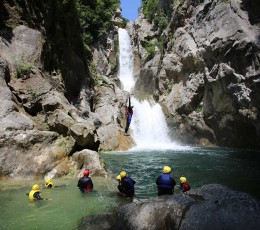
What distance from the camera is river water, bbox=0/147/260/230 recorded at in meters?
9.86

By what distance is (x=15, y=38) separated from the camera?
67.6 ft

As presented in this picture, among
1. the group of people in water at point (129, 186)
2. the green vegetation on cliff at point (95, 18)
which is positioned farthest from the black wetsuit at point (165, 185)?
the green vegetation on cliff at point (95, 18)

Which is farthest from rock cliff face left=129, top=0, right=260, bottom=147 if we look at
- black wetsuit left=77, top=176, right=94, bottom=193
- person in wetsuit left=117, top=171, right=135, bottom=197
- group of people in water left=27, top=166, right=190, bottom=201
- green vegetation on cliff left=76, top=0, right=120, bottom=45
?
black wetsuit left=77, top=176, right=94, bottom=193

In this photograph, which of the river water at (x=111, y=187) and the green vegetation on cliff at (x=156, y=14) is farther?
the green vegetation on cliff at (x=156, y=14)

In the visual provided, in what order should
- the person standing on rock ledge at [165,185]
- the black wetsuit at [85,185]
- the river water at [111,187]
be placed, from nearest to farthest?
the river water at [111,187] < the person standing on rock ledge at [165,185] < the black wetsuit at [85,185]

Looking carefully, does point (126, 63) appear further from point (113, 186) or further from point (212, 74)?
point (113, 186)

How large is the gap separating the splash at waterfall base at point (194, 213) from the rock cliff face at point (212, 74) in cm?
1691

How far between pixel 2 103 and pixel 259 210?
1340 centimetres

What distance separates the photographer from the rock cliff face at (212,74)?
24.5 meters

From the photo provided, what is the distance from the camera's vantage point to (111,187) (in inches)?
547

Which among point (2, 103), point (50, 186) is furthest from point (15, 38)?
point (50, 186)

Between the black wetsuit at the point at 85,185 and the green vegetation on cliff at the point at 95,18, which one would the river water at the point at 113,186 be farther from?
the green vegetation on cliff at the point at 95,18

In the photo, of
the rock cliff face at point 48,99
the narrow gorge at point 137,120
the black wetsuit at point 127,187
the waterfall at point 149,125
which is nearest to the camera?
the narrow gorge at point 137,120

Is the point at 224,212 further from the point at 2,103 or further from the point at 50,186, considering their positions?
the point at 2,103
